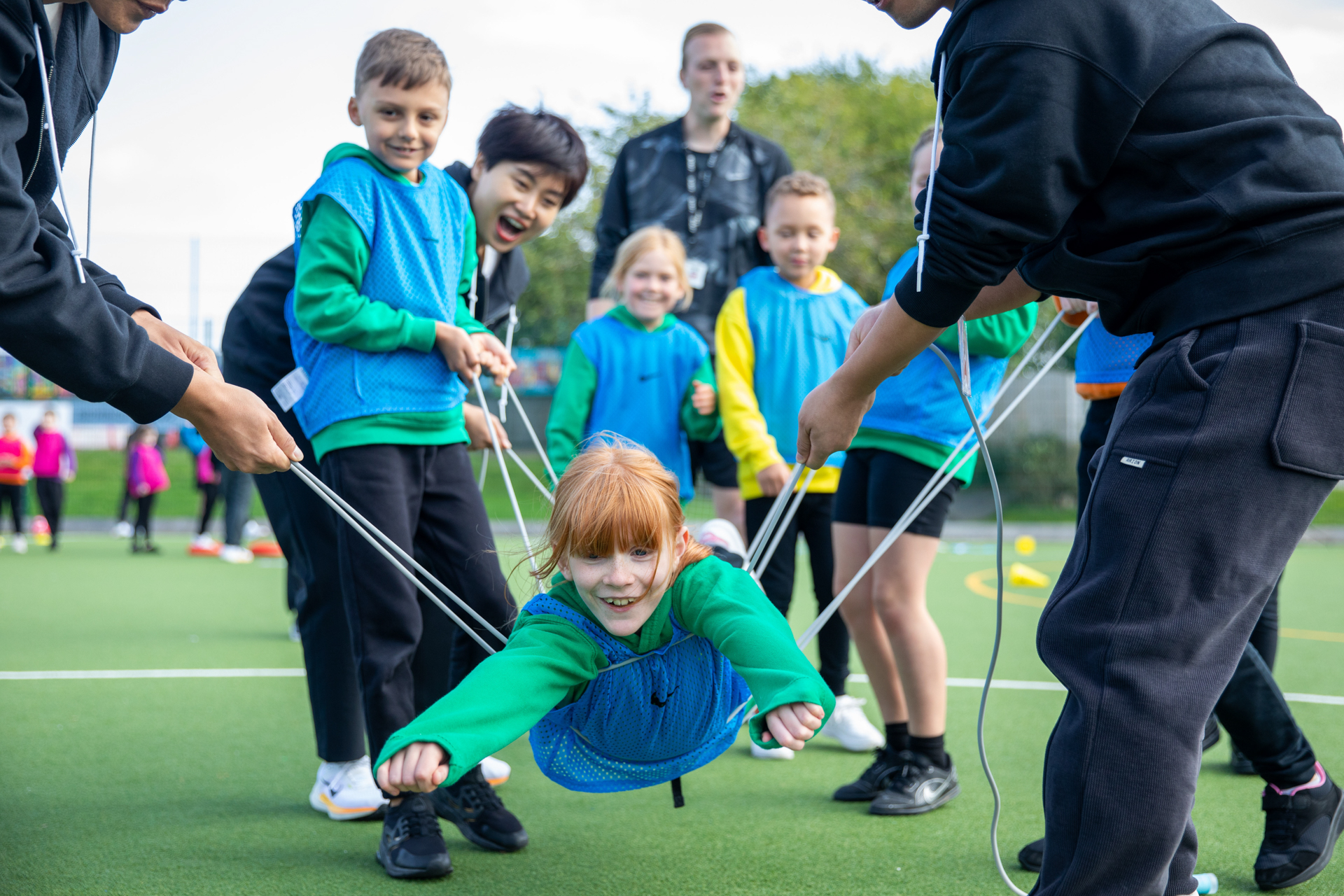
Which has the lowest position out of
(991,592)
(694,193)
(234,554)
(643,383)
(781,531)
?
(234,554)

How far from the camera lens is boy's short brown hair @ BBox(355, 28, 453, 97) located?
2.66 meters

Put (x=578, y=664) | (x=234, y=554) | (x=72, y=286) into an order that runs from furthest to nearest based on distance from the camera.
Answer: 1. (x=234, y=554)
2. (x=578, y=664)
3. (x=72, y=286)

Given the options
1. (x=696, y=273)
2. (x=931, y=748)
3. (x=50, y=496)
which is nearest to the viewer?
(x=931, y=748)

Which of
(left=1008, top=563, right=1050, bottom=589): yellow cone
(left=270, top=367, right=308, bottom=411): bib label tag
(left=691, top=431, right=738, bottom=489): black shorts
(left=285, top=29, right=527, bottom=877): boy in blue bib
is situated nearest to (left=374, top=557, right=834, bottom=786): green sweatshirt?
(left=285, top=29, right=527, bottom=877): boy in blue bib

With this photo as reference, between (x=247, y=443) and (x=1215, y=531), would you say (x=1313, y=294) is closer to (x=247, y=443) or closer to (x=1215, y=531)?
(x=1215, y=531)

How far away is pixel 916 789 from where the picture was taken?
9.73 feet

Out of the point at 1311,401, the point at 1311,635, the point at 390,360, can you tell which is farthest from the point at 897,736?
the point at 1311,635

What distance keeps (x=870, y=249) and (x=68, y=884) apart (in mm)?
19936

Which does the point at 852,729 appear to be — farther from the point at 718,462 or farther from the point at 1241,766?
the point at 1241,766

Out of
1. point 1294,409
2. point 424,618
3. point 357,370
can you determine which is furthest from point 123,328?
point 1294,409

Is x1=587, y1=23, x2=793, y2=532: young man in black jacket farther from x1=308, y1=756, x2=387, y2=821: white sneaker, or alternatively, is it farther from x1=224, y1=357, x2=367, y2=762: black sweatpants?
x1=308, y1=756, x2=387, y2=821: white sneaker

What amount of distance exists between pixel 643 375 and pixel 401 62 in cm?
145

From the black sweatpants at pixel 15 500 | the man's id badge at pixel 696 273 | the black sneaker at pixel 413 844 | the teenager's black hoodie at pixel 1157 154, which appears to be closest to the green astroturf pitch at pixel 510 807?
the black sneaker at pixel 413 844

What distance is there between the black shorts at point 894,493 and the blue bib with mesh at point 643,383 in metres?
0.82
